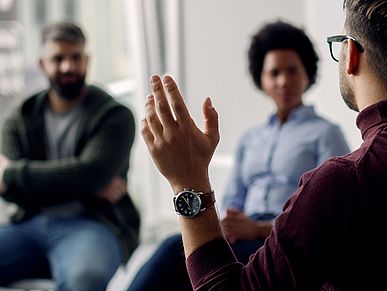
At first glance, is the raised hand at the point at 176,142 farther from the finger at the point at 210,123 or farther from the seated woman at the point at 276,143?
the seated woman at the point at 276,143

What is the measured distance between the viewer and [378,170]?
1026mm

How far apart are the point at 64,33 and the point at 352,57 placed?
6.18 feet

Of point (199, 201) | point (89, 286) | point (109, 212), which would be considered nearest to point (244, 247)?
point (89, 286)

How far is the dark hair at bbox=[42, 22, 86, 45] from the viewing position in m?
2.81

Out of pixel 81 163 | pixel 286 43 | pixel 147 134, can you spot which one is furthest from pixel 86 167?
pixel 147 134

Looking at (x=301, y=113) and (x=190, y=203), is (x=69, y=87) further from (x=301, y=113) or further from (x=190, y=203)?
(x=190, y=203)

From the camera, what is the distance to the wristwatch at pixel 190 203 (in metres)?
1.16

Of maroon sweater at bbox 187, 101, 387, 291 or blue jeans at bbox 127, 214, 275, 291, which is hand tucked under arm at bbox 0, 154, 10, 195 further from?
maroon sweater at bbox 187, 101, 387, 291

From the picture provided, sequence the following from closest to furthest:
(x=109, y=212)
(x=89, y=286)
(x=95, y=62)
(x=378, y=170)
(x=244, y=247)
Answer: (x=378, y=170) → (x=244, y=247) → (x=89, y=286) → (x=109, y=212) → (x=95, y=62)

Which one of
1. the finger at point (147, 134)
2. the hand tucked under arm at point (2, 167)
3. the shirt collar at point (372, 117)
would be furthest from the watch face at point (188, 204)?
the hand tucked under arm at point (2, 167)

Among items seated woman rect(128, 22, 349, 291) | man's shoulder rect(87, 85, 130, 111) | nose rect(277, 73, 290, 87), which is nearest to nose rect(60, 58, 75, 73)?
man's shoulder rect(87, 85, 130, 111)

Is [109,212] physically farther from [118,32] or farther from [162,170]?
[118,32]

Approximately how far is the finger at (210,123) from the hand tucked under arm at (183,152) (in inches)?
0.7

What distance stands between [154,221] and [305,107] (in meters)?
2.06
